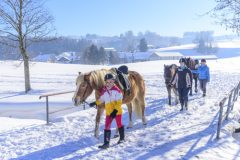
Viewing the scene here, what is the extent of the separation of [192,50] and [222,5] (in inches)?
6363

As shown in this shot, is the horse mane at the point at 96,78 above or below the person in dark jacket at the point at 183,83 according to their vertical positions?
above

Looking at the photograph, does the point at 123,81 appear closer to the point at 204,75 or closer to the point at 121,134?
the point at 121,134

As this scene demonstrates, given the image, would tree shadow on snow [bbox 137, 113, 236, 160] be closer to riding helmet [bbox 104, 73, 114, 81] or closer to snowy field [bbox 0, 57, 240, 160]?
snowy field [bbox 0, 57, 240, 160]

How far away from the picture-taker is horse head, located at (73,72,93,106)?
7910 millimetres

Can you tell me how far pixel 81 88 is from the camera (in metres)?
7.92

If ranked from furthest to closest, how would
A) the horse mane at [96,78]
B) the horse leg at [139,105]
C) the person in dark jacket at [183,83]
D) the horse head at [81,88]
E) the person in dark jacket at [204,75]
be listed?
the person in dark jacket at [204,75], the person in dark jacket at [183,83], the horse leg at [139,105], the horse mane at [96,78], the horse head at [81,88]

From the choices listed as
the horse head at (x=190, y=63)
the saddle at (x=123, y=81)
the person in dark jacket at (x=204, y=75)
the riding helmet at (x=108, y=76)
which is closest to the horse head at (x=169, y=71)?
the person in dark jacket at (x=204, y=75)

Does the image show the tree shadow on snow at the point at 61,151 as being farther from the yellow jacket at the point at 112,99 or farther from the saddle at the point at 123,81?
the saddle at the point at 123,81

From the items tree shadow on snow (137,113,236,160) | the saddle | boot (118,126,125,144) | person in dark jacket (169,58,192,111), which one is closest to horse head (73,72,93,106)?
the saddle

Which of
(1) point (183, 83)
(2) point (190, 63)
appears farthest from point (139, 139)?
(2) point (190, 63)

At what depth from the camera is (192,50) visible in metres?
Result: 172

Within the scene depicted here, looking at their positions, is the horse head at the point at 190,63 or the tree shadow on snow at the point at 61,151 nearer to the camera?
the tree shadow on snow at the point at 61,151

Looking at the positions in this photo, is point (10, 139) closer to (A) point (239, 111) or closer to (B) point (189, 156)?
(B) point (189, 156)

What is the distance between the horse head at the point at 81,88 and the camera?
791cm
